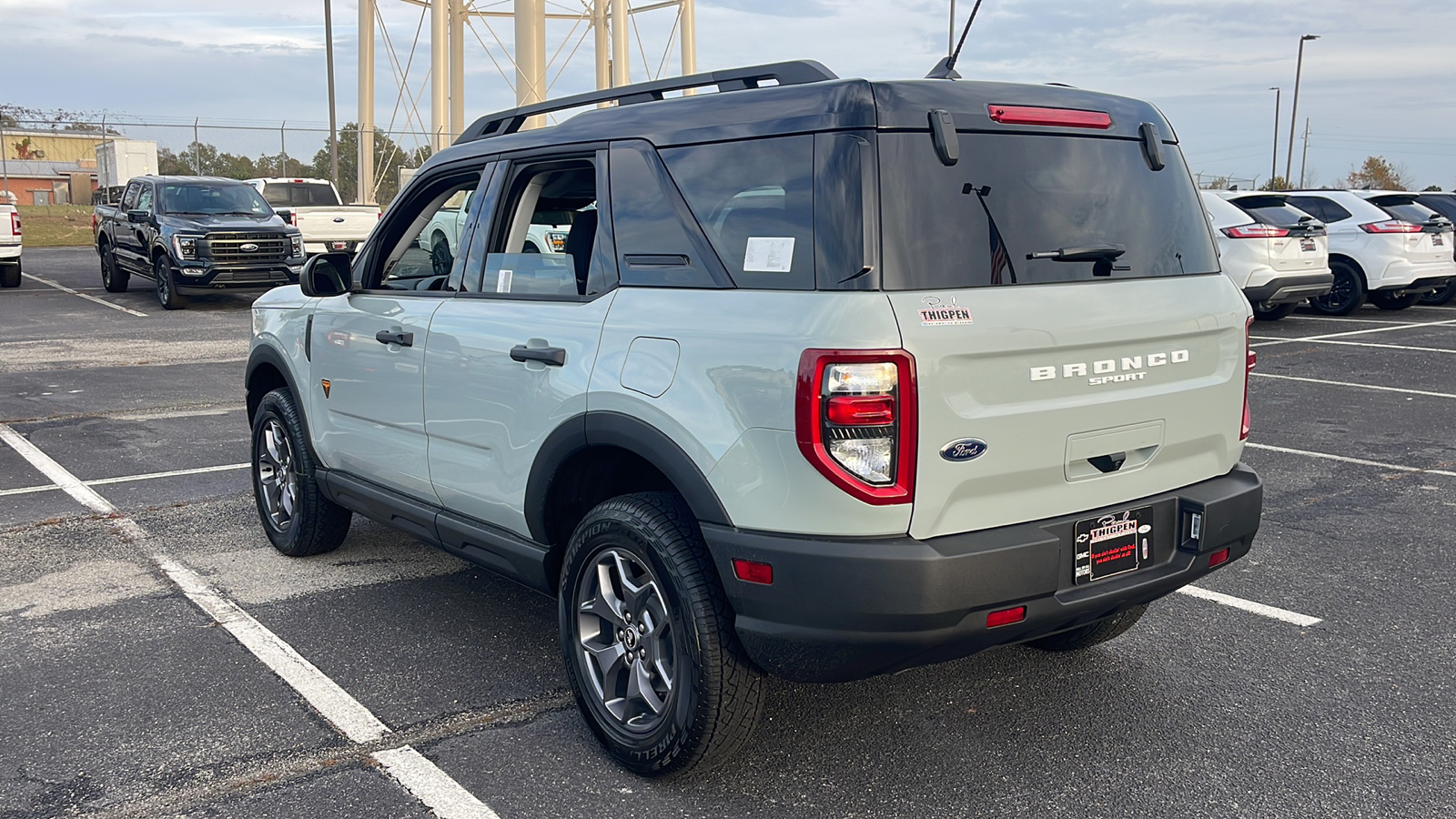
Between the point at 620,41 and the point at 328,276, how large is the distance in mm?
28014

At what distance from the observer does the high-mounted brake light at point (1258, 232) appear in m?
15.0

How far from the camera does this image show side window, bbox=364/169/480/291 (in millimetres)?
4613

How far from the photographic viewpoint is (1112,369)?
10.8 feet

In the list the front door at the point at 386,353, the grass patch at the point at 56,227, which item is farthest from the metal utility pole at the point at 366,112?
the front door at the point at 386,353

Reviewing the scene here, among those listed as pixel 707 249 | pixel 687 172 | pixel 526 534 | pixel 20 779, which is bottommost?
pixel 20 779

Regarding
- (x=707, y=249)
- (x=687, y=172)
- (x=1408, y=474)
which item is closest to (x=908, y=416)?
(x=707, y=249)

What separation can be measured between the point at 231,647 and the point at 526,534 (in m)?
1.37

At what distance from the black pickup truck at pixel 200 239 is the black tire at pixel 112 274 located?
15 centimetres

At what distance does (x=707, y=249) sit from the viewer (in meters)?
3.33

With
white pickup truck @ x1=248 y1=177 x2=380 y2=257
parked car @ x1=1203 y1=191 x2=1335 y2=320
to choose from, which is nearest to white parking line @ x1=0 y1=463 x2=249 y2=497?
parked car @ x1=1203 y1=191 x2=1335 y2=320

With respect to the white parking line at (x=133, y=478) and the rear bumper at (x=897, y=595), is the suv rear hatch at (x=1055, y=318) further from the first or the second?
the white parking line at (x=133, y=478)

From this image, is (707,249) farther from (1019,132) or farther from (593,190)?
(1019,132)

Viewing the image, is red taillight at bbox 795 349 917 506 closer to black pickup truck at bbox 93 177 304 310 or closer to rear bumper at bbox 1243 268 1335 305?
rear bumper at bbox 1243 268 1335 305

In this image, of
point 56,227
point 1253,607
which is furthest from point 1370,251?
point 56,227
